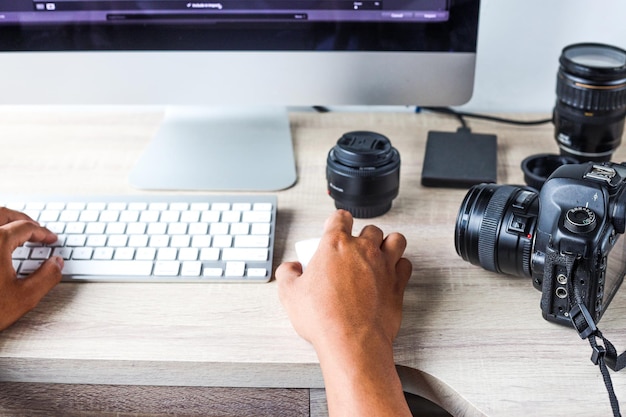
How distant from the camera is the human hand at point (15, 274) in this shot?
0.71m

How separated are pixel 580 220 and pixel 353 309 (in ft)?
0.69

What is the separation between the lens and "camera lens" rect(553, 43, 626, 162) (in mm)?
888

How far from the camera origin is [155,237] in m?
0.80

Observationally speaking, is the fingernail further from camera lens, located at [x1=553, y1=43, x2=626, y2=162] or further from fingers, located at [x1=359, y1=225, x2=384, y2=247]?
camera lens, located at [x1=553, y1=43, x2=626, y2=162]

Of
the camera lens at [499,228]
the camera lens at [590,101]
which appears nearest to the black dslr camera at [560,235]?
the camera lens at [499,228]

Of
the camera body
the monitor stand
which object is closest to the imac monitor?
the monitor stand

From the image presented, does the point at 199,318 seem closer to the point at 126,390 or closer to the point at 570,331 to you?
the point at 126,390

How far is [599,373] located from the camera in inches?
25.6

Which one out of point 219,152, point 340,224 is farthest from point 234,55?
point 340,224

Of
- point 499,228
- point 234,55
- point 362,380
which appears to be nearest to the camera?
point 362,380

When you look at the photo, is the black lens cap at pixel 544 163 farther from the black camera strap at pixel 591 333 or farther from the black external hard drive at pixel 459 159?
the black camera strap at pixel 591 333

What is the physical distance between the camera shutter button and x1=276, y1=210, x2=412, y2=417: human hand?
0.17m

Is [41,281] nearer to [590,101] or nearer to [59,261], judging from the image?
[59,261]

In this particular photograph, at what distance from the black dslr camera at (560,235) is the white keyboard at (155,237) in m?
0.22
